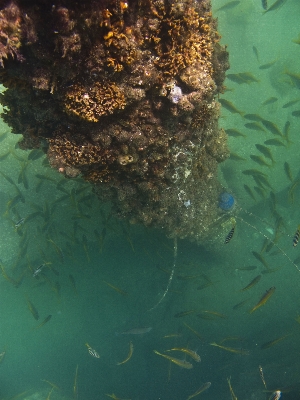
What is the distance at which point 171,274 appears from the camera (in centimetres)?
950

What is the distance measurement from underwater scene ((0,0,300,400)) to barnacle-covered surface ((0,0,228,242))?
2679mm

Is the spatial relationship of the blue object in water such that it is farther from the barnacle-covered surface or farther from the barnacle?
the barnacle

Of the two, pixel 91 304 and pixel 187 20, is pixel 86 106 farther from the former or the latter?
pixel 91 304

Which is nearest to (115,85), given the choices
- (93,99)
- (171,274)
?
(93,99)

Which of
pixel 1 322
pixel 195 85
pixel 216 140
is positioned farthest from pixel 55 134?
pixel 1 322

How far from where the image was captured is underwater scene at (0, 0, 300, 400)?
820 cm

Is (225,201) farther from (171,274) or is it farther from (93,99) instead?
(93,99)

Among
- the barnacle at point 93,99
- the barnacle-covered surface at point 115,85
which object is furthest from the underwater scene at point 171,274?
the barnacle at point 93,99

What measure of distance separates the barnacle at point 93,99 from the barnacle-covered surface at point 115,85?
10mm

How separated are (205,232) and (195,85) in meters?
4.54

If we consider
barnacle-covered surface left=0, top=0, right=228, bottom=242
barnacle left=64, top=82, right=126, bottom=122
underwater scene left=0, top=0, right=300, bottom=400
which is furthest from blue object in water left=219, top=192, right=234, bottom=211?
barnacle left=64, top=82, right=126, bottom=122

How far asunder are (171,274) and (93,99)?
25.0 ft

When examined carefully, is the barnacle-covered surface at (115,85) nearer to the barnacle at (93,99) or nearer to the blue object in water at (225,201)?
the barnacle at (93,99)

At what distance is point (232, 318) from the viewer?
31.8 feet
